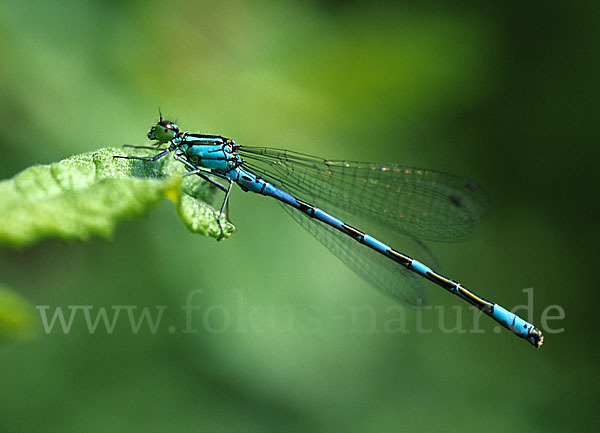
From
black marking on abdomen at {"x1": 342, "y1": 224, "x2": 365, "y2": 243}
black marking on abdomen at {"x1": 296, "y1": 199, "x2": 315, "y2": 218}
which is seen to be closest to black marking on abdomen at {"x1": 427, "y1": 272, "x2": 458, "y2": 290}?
black marking on abdomen at {"x1": 342, "y1": 224, "x2": 365, "y2": 243}

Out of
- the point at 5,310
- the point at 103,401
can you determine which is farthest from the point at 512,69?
the point at 5,310

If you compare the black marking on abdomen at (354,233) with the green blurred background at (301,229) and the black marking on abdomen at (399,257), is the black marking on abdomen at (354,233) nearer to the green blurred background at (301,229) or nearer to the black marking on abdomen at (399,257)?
the black marking on abdomen at (399,257)

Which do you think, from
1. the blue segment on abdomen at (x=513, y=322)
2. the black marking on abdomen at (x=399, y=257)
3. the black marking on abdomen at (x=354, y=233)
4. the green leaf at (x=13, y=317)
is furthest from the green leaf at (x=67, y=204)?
the blue segment on abdomen at (x=513, y=322)

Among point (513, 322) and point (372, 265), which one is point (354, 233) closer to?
point (372, 265)

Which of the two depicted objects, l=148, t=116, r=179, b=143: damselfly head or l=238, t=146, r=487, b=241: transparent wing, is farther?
l=238, t=146, r=487, b=241: transparent wing

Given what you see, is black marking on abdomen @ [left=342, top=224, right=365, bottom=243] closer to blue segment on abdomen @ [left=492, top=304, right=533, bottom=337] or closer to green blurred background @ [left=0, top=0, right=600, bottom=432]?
green blurred background @ [left=0, top=0, right=600, bottom=432]

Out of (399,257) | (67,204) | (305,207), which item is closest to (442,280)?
(399,257)
